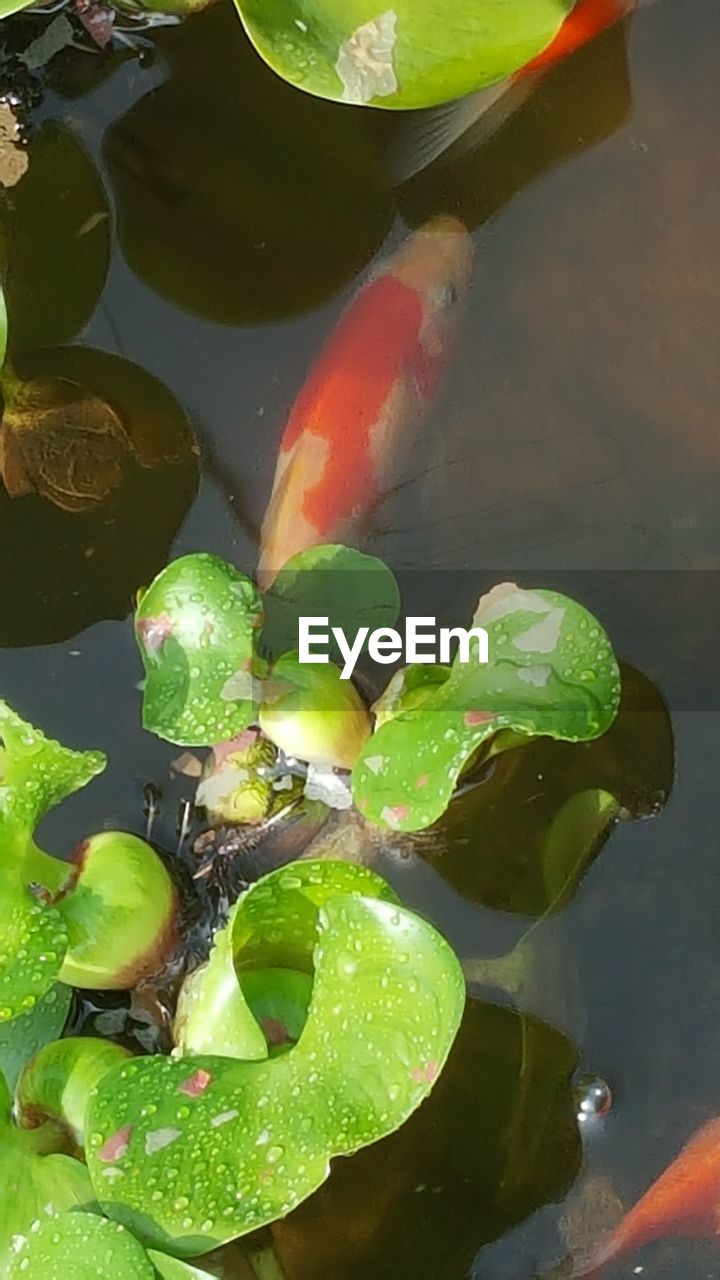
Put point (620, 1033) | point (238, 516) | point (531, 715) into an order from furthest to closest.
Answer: point (238, 516)
point (620, 1033)
point (531, 715)

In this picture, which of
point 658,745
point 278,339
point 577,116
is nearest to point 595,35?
point 577,116

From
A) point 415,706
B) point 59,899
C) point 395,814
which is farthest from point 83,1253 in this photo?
point 415,706

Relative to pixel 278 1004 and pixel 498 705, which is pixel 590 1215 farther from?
pixel 498 705

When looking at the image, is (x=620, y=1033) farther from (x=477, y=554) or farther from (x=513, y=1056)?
(x=477, y=554)

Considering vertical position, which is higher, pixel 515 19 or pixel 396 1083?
pixel 515 19

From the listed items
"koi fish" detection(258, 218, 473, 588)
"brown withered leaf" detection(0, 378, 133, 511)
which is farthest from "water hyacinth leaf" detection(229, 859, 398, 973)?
"brown withered leaf" detection(0, 378, 133, 511)

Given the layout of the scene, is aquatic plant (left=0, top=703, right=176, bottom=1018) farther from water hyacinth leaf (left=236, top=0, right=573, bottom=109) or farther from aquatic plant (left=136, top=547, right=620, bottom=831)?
water hyacinth leaf (left=236, top=0, right=573, bottom=109)
